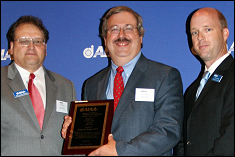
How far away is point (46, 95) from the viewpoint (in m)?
3.45

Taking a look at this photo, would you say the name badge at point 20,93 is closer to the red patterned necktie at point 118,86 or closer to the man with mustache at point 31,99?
the man with mustache at point 31,99

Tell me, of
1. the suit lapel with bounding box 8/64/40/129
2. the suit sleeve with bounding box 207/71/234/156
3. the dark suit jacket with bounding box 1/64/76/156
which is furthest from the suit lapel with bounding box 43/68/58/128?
the suit sleeve with bounding box 207/71/234/156

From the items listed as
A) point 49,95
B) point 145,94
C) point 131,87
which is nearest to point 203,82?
point 145,94

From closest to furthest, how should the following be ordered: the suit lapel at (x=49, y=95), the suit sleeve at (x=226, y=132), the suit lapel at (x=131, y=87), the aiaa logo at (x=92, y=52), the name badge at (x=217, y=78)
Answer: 1. the suit sleeve at (x=226, y=132)
2. the name badge at (x=217, y=78)
3. the suit lapel at (x=131, y=87)
4. the suit lapel at (x=49, y=95)
5. the aiaa logo at (x=92, y=52)

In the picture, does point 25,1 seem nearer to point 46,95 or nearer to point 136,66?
point 46,95

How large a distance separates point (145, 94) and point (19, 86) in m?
1.23

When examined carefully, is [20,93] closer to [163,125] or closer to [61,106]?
[61,106]

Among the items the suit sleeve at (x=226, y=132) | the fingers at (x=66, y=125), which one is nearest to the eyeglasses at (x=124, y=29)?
the fingers at (x=66, y=125)

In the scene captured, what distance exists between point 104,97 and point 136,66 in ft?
1.42

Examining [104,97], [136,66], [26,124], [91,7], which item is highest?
[91,7]

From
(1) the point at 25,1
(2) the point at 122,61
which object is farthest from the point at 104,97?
(1) the point at 25,1

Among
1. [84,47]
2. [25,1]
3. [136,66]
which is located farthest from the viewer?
[25,1]

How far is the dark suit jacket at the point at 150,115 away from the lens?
2893 mm

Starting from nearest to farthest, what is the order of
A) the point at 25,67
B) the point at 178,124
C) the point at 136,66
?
the point at 178,124
the point at 136,66
the point at 25,67
